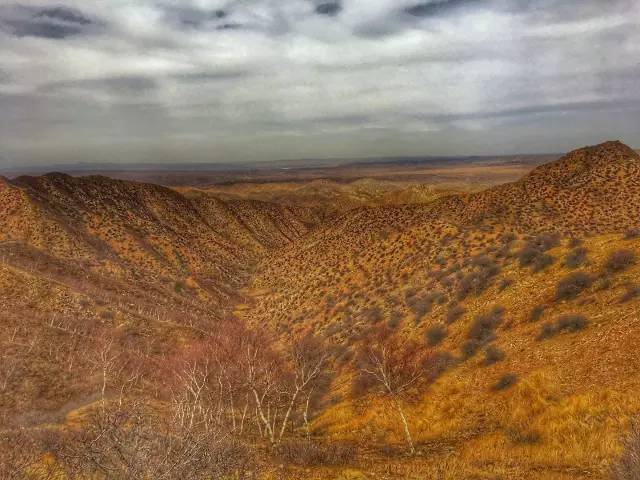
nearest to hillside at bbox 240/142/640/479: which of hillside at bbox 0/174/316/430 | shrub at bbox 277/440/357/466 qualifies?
shrub at bbox 277/440/357/466

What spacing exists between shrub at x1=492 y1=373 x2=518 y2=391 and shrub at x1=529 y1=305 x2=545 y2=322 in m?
6.54

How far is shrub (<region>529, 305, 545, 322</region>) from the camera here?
25.3 metres

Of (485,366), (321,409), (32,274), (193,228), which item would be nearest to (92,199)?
(193,228)

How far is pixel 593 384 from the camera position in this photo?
647 inches

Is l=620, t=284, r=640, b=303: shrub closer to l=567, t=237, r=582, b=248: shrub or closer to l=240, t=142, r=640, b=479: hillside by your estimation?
l=240, t=142, r=640, b=479: hillside

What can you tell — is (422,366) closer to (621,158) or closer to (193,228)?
(621,158)

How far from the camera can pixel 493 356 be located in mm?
23016

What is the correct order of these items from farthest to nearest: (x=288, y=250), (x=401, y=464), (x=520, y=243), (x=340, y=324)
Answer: (x=288, y=250) → (x=340, y=324) → (x=520, y=243) → (x=401, y=464)

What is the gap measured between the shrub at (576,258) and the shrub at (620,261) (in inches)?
85.6

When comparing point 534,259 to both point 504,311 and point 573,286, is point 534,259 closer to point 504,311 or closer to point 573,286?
point 573,286

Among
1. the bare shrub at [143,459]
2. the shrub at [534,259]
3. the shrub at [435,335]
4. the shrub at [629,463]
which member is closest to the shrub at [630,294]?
the shrub at [534,259]

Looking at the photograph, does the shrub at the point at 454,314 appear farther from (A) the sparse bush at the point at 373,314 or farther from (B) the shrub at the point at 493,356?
(A) the sparse bush at the point at 373,314

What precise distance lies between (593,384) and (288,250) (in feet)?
236

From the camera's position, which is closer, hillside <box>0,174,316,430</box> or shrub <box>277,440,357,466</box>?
shrub <box>277,440,357,466</box>
